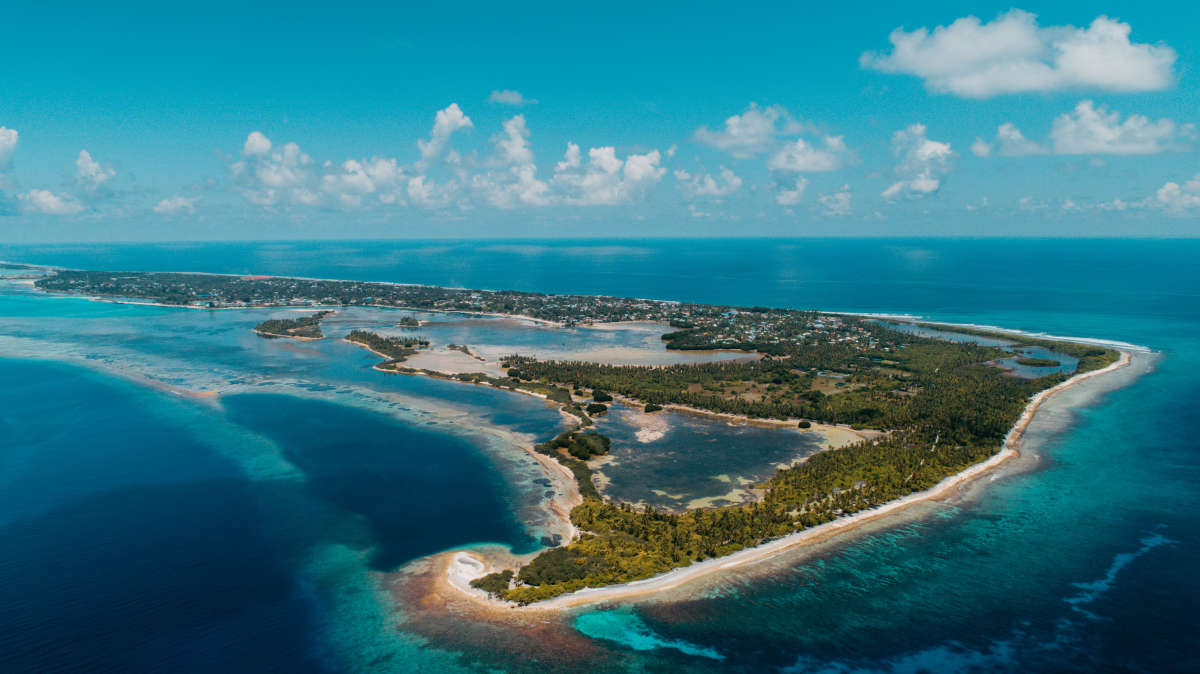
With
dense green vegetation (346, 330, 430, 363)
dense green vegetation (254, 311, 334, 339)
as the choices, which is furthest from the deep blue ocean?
dense green vegetation (254, 311, 334, 339)

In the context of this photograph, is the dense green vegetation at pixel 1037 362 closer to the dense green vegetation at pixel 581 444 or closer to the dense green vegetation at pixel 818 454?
the dense green vegetation at pixel 818 454

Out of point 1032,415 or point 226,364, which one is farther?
point 226,364

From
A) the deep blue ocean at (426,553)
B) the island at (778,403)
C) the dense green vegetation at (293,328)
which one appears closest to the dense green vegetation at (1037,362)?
the island at (778,403)

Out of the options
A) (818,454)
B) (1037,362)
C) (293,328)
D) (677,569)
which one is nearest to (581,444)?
(677,569)

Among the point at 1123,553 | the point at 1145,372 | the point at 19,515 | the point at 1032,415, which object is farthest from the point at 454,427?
the point at 1145,372

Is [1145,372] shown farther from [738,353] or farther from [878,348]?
[738,353]

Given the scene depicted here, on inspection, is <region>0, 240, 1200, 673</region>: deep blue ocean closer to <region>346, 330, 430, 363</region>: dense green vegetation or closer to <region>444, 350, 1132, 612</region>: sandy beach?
<region>444, 350, 1132, 612</region>: sandy beach
